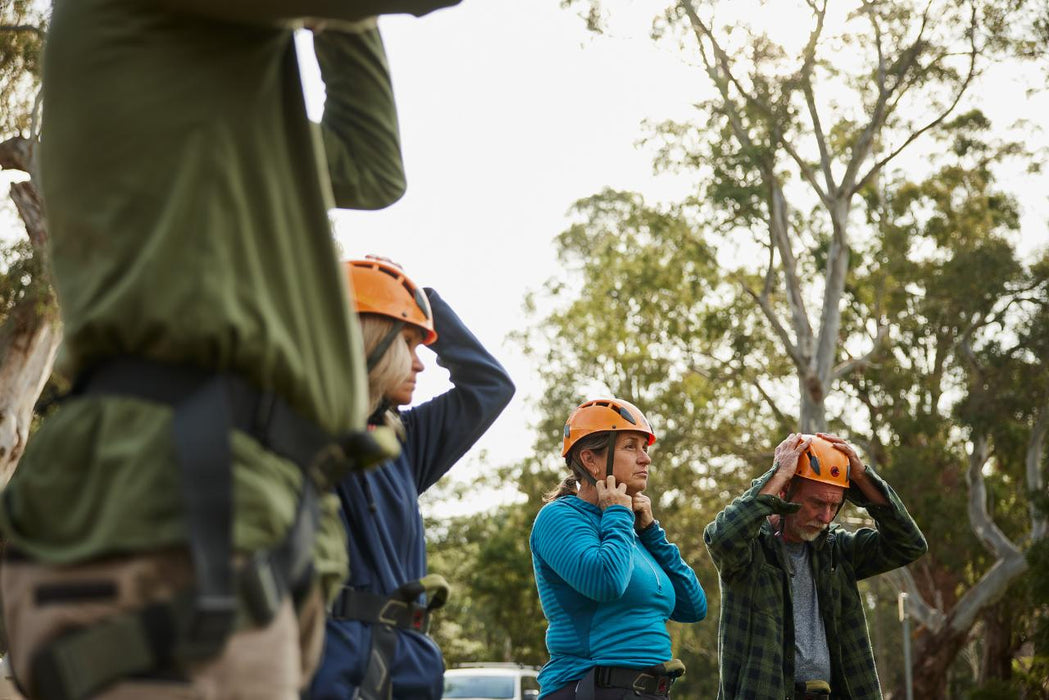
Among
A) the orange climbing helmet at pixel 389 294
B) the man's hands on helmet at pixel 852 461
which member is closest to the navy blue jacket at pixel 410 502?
the orange climbing helmet at pixel 389 294

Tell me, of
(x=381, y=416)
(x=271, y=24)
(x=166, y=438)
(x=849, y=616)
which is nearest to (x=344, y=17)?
(x=271, y=24)

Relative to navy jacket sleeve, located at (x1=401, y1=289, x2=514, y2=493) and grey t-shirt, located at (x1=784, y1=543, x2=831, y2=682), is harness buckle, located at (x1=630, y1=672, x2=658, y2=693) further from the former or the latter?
navy jacket sleeve, located at (x1=401, y1=289, x2=514, y2=493)

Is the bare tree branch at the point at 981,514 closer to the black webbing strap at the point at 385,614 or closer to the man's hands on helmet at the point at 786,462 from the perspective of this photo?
the man's hands on helmet at the point at 786,462

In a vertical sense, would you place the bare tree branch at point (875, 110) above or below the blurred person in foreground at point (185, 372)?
above

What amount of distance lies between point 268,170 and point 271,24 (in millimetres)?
218

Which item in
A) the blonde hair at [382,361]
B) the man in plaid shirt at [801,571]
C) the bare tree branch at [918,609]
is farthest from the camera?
the bare tree branch at [918,609]

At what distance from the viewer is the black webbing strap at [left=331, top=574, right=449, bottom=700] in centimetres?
308

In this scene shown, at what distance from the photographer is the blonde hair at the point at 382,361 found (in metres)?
3.32

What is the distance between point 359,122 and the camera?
9.85 feet

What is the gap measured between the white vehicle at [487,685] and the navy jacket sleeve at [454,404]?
15.2 metres

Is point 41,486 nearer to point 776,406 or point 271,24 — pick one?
point 271,24

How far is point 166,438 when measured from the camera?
178cm

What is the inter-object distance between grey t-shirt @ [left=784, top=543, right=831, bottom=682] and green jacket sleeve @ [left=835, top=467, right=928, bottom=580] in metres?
0.31

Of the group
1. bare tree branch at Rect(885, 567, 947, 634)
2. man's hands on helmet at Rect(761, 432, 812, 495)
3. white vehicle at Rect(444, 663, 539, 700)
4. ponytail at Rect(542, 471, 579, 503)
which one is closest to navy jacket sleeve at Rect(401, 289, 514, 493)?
ponytail at Rect(542, 471, 579, 503)
